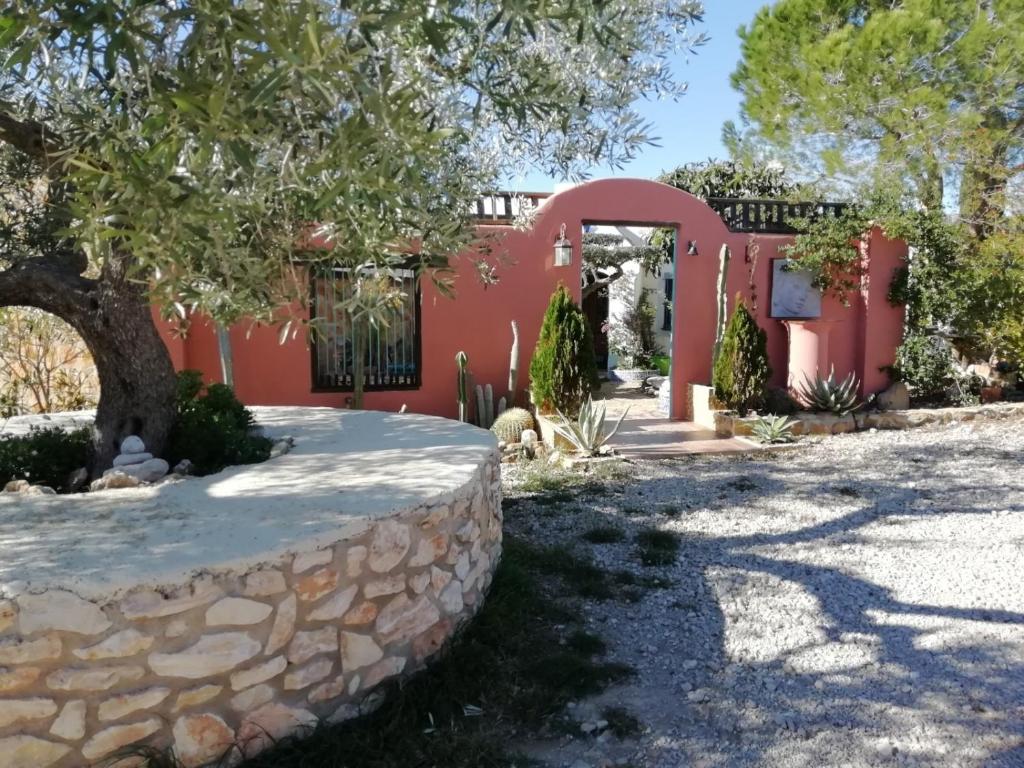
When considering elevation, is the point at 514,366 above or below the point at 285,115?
below

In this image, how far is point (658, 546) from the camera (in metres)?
4.89

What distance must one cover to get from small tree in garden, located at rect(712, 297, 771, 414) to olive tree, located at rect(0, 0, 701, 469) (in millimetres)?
4607

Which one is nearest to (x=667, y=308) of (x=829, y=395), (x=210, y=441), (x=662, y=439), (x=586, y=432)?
(x=829, y=395)

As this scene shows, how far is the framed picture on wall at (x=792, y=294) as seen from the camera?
397 inches

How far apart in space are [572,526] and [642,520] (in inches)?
21.8

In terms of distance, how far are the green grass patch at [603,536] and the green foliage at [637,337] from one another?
10.2 m

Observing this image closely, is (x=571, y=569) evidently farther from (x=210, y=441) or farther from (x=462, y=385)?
(x=462, y=385)

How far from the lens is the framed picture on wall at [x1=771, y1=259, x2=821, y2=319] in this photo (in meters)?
10.1

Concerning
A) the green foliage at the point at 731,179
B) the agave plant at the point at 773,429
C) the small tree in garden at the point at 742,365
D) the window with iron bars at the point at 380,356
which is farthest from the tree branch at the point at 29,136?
the green foliage at the point at 731,179

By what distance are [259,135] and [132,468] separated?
222cm

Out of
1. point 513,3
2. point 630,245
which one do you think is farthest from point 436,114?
point 630,245

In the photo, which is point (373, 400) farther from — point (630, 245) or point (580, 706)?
point (630, 245)

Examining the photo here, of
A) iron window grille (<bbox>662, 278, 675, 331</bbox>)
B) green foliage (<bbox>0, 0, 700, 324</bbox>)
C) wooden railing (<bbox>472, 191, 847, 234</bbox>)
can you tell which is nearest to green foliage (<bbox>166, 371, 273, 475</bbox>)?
green foliage (<bbox>0, 0, 700, 324</bbox>)

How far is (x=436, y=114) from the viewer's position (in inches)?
143
